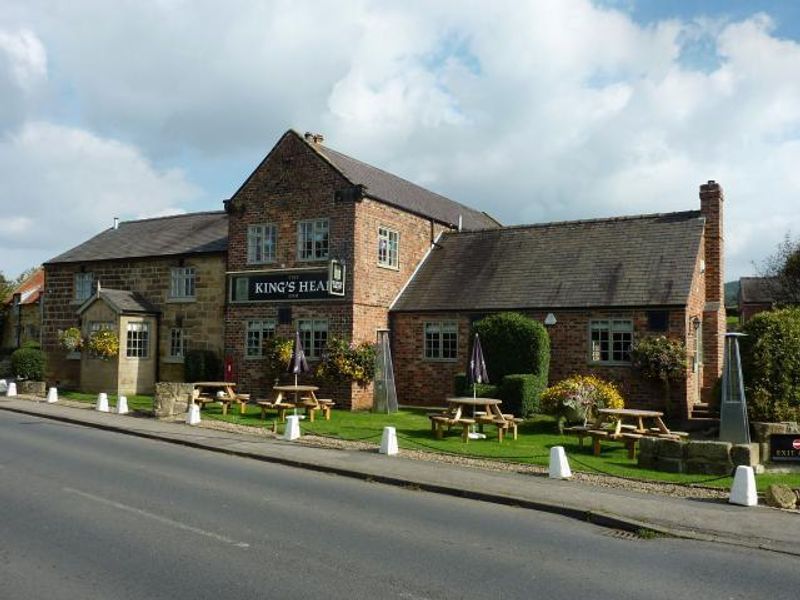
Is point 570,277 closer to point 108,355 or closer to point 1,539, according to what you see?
point 108,355

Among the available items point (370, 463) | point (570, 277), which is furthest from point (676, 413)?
point (370, 463)

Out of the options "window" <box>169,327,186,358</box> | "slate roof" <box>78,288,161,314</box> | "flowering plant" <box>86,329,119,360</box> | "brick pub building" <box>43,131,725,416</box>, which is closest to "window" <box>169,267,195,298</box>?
"brick pub building" <box>43,131,725,416</box>

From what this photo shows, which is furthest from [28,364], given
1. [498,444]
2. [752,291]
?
[752,291]

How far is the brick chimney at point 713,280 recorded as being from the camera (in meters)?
24.5

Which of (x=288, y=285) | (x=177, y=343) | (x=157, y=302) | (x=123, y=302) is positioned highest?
(x=288, y=285)

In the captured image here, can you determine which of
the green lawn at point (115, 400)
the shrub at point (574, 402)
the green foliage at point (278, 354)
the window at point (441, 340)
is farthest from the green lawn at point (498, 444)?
the window at point (441, 340)

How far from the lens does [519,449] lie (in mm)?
16047

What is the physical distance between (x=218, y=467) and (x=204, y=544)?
5.80 meters

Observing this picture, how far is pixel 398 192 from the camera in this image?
29.1 meters

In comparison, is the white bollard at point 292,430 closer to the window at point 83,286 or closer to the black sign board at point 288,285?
the black sign board at point 288,285

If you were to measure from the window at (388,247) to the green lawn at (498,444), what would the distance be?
5653 millimetres

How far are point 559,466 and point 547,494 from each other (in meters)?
1.70

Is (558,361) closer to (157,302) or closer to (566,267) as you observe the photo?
(566,267)

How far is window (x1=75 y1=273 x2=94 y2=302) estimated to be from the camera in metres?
32.8
